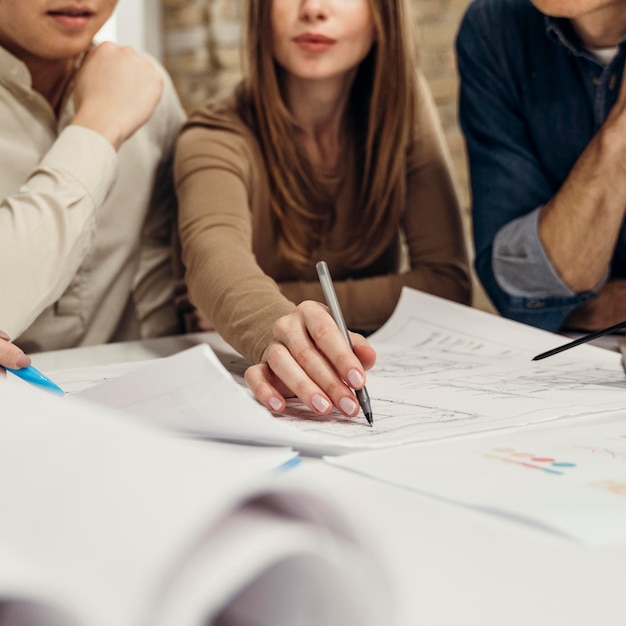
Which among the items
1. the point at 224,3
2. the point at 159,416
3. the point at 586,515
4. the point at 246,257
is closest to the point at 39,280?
the point at 246,257

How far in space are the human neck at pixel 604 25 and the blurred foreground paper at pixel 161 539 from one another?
107cm

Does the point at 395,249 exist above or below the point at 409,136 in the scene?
below

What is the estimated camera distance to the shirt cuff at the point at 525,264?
3.84ft

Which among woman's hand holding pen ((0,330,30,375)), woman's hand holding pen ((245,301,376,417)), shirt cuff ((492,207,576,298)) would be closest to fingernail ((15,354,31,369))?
woman's hand holding pen ((0,330,30,375))

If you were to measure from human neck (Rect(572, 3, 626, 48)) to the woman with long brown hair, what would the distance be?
26 cm

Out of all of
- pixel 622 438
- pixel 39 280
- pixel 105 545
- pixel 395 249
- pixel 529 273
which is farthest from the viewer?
pixel 395 249

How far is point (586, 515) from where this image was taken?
0.43 metres

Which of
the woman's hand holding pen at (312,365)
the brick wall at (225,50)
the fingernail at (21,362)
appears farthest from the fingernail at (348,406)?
the brick wall at (225,50)

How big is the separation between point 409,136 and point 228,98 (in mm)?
283

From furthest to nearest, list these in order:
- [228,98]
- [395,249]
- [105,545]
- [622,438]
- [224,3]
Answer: [224,3]
[395,249]
[228,98]
[622,438]
[105,545]

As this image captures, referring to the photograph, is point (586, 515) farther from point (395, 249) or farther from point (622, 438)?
point (395, 249)

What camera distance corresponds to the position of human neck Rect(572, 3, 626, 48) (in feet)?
3.99

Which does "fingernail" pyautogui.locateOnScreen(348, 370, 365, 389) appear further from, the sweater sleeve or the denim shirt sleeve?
the denim shirt sleeve

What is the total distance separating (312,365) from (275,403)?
0.04 meters
